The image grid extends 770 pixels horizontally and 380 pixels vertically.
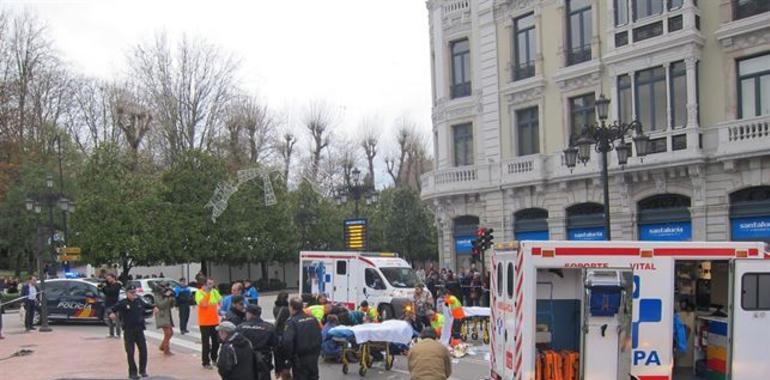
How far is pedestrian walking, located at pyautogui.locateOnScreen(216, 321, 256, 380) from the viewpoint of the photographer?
9477 millimetres

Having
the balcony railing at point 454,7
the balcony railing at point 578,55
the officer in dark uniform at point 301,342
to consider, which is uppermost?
the balcony railing at point 454,7

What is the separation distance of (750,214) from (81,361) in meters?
19.8

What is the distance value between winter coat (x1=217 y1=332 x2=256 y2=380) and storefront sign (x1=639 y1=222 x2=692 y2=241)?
20801 mm

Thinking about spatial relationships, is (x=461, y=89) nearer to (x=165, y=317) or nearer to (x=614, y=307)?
(x=165, y=317)

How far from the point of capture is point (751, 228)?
994 inches

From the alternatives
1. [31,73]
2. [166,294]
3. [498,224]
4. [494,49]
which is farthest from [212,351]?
[31,73]

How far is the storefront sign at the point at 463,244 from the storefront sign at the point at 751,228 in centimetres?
1182

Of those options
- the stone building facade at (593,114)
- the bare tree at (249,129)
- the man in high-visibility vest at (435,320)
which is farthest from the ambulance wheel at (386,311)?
the bare tree at (249,129)

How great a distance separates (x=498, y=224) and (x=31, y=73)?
3725 cm

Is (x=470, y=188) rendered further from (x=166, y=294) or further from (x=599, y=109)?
(x=166, y=294)

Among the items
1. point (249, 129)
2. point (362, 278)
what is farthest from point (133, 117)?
point (362, 278)

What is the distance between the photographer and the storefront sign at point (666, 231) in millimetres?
27156

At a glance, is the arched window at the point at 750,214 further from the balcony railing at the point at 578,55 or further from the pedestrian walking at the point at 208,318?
the pedestrian walking at the point at 208,318

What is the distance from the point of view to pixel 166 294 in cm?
1895
